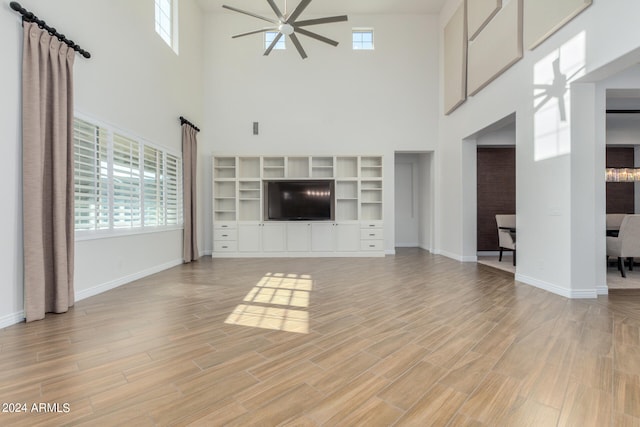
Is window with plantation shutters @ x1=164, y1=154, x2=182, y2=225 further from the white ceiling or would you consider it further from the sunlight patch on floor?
the white ceiling

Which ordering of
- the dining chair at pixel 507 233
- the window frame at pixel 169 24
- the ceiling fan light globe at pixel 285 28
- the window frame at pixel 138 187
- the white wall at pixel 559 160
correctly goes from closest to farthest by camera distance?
1. the white wall at pixel 559 160
2. the window frame at pixel 138 187
3. the ceiling fan light globe at pixel 285 28
4. the window frame at pixel 169 24
5. the dining chair at pixel 507 233

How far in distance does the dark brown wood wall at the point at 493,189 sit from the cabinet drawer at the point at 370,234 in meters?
2.53

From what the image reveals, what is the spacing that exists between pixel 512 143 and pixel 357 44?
443cm

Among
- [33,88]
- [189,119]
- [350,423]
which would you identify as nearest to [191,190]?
[189,119]

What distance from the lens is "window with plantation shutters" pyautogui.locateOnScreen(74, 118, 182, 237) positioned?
3.31 m

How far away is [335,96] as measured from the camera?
23.6 ft

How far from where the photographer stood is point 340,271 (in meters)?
4.93

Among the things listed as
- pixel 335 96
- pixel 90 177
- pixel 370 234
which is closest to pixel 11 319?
pixel 90 177

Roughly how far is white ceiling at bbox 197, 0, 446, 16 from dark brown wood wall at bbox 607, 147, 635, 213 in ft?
18.3

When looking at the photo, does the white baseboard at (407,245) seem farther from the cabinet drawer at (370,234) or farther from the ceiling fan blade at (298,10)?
the ceiling fan blade at (298,10)

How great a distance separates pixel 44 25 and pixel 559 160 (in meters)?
5.70

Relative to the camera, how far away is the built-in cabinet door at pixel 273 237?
660 centimetres

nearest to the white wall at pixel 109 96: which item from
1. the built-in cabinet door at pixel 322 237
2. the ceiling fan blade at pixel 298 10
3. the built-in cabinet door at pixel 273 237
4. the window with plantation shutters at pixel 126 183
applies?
the window with plantation shutters at pixel 126 183

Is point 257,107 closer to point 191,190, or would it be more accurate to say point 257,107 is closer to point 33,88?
point 191,190
